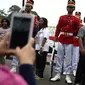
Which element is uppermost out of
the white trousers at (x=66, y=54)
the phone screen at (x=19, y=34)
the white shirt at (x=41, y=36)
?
the phone screen at (x=19, y=34)

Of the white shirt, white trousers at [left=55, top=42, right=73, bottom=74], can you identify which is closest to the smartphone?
white trousers at [left=55, top=42, right=73, bottom=74]

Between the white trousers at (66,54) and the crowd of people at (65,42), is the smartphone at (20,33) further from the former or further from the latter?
the white trousers at (66,54)

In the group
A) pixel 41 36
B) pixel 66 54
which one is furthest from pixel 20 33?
pixel 41 36

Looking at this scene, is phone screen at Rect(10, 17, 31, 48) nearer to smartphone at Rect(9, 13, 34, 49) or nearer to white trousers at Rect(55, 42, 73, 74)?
smartphone at Rect(9, 13, 34, 49)

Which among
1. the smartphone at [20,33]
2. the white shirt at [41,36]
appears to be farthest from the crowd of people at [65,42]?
the smartphone at [20,33]

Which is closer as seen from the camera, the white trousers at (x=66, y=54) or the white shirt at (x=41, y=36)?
the white trousers at (x=66, y=54)

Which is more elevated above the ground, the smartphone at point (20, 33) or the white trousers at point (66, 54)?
the smartphone at point (20, 33)

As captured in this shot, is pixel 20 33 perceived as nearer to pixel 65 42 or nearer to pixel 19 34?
pixel 19 34

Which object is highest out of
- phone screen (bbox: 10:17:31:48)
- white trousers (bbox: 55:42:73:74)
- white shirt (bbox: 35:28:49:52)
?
phone screen (bbox: 10:17:31:48)

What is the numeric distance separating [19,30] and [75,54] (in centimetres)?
767

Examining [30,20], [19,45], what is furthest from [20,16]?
[19,45]

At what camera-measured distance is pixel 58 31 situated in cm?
906

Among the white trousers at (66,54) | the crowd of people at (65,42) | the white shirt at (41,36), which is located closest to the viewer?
the crowd of people at (65,42)

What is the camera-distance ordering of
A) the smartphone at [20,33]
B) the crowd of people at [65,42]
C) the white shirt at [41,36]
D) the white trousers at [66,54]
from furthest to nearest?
1. the white shirt at [41,36]
2. the white trousers at [66,54]
3. the crowd of people at [65,42]
4. the smartphone at [20,33]
